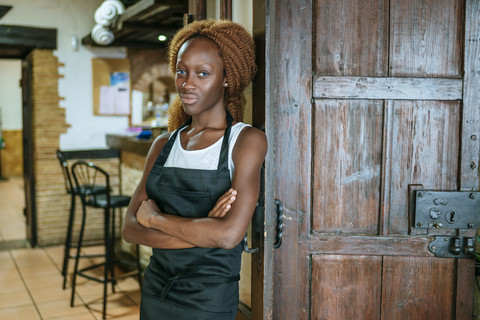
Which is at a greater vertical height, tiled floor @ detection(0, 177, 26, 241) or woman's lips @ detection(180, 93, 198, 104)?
woman's lips @ detection(180, 93, 198, 104)

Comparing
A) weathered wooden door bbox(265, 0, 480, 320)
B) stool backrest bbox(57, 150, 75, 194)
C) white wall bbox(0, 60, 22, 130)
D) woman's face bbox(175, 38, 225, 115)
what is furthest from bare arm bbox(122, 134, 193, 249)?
white wall bbox(0, 60, 22, 130)

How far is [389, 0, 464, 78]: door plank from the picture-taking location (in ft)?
5.57

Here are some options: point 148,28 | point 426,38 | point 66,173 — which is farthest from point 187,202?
point 148,28

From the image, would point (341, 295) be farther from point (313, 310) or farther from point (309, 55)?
point (309, 55)

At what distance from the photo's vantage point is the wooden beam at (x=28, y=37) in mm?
5102

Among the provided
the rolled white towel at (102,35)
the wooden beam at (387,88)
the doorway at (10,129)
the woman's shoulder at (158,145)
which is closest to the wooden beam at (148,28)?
the rolled white towel at (102,35)

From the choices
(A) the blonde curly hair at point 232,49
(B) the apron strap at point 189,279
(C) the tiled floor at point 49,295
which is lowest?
(C) the tiled floor at point 49,295

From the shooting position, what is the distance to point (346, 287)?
1.76 metres

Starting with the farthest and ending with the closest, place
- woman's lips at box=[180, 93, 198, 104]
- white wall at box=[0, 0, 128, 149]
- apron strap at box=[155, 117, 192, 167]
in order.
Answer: white wall at box=[0, 0, 128, 149] → apron strap at box=[155, 117, 192, 167] → woman's lips at box=[180, 93, 198, 104]

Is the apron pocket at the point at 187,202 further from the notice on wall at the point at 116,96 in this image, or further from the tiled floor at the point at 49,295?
the notice on wall at the point at 116,96

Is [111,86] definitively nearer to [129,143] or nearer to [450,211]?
[129,143]

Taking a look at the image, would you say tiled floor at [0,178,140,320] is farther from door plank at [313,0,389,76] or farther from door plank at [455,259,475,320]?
door plank at [313,0,389,76]

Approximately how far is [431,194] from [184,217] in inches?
35.8

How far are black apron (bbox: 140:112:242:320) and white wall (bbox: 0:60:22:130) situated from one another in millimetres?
11050
